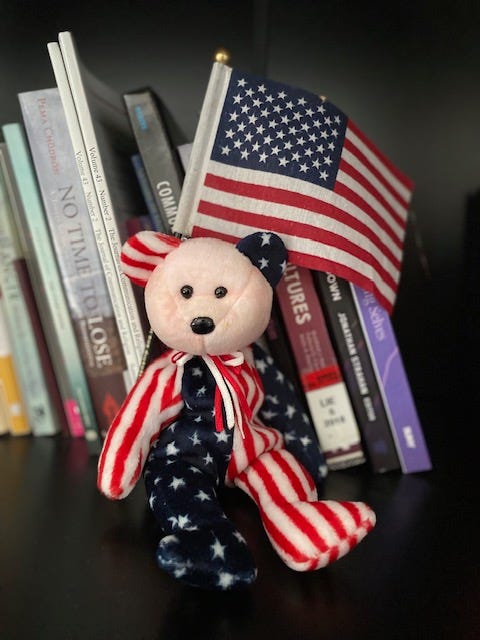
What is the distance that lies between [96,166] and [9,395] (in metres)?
0.36

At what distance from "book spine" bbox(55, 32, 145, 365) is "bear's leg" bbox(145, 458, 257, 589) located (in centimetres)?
16

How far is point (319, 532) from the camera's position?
1.63ft

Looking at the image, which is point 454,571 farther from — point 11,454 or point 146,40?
point 146,40

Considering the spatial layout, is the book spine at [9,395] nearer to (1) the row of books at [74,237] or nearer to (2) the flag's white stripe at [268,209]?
(1) the row of books at [74,237]

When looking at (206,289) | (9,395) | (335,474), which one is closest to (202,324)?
(206,289)

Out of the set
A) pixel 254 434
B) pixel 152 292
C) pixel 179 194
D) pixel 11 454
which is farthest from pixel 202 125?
pixel 11 454

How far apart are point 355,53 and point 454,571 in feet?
2.08

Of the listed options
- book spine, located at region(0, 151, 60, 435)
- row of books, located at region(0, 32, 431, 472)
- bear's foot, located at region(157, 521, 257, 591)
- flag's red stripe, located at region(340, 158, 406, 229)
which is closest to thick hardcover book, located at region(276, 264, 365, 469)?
row of books, located at region(0, 32, 431, 472)

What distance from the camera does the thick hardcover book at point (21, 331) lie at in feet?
2.45

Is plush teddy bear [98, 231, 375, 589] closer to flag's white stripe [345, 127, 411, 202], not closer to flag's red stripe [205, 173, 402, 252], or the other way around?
flag's red stripe [205, 173, 402, 252]

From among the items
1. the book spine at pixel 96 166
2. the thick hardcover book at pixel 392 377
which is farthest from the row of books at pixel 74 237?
the thick hardcover book at pixel 392 377

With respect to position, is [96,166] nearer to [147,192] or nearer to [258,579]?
[147,192]

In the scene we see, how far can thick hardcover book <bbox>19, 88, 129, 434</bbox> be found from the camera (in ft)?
2.15

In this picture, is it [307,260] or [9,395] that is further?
[9,395]
